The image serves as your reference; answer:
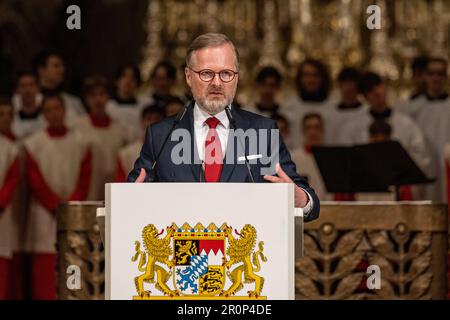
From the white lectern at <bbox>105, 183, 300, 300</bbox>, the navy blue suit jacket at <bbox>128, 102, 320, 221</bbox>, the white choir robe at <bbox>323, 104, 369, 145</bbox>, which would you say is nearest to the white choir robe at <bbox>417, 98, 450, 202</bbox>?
the white choir robe at <bbox>323, 104, 369, 145</bbox>

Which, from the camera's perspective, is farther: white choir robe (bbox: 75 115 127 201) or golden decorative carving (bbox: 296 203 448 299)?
white choir robe (bbox: 75 115 127 201)

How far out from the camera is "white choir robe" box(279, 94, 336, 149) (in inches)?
383

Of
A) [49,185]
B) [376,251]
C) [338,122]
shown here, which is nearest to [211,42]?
[376,251]

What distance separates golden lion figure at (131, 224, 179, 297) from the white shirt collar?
1.59ft

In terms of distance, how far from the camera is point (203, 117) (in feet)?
14.9

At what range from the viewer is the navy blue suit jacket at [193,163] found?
4.49 metres

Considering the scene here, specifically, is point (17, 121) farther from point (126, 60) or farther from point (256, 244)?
point (256, 244)

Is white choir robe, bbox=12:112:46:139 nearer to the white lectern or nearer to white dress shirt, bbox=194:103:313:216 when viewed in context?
white dress shirt, bbox=194:103:313:216

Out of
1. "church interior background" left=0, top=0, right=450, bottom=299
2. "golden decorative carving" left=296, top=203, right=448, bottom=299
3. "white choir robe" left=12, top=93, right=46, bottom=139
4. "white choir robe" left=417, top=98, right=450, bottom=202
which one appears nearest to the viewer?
"golden decorative carving" left=296, top=203, right=448, bottom=299

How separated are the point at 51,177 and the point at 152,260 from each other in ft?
15.3

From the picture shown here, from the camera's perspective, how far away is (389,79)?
1181cm

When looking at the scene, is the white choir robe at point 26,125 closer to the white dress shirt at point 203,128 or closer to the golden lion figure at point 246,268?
the white dress shirt at point 203,128

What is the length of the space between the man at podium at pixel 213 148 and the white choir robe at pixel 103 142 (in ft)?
15.3

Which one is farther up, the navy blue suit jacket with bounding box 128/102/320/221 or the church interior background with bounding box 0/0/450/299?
the church interior background with bounding box 0/0/450/299
